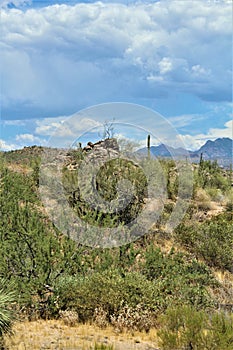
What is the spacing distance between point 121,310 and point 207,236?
7.27 meters

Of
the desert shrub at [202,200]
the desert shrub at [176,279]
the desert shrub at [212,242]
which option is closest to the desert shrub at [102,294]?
the desert shrub at [176,279]

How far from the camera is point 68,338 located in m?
8.26

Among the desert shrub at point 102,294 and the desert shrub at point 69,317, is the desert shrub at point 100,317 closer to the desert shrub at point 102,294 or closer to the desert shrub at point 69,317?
the desert shrub at point 102,294

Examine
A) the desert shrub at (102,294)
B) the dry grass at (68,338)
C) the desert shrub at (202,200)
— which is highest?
the desert shrub at (202,200)

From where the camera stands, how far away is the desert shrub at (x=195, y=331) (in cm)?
623

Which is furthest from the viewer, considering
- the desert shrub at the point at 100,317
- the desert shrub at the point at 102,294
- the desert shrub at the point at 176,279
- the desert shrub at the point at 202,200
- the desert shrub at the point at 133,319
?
the desert shrub at the point at 202,200

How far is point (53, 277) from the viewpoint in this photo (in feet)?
33.7

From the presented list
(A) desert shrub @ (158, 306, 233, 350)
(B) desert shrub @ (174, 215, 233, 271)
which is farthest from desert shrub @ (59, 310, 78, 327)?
(B) desert shrub @ (174, 215, 233, 271)

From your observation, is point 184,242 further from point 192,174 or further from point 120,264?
point 192,174

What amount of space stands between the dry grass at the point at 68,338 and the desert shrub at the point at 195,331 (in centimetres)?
111

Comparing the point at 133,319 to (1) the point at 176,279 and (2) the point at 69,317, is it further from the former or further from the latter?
(1) the point at 176,279

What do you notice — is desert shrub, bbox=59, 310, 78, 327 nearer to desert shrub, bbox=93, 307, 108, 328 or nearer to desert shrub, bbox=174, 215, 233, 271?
desert shrub, bbox=93, 307, 108, 328

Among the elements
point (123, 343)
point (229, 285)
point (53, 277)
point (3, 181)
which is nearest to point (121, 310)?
point (123, 343)

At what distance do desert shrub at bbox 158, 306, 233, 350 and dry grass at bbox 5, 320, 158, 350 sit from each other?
43.6 inches
